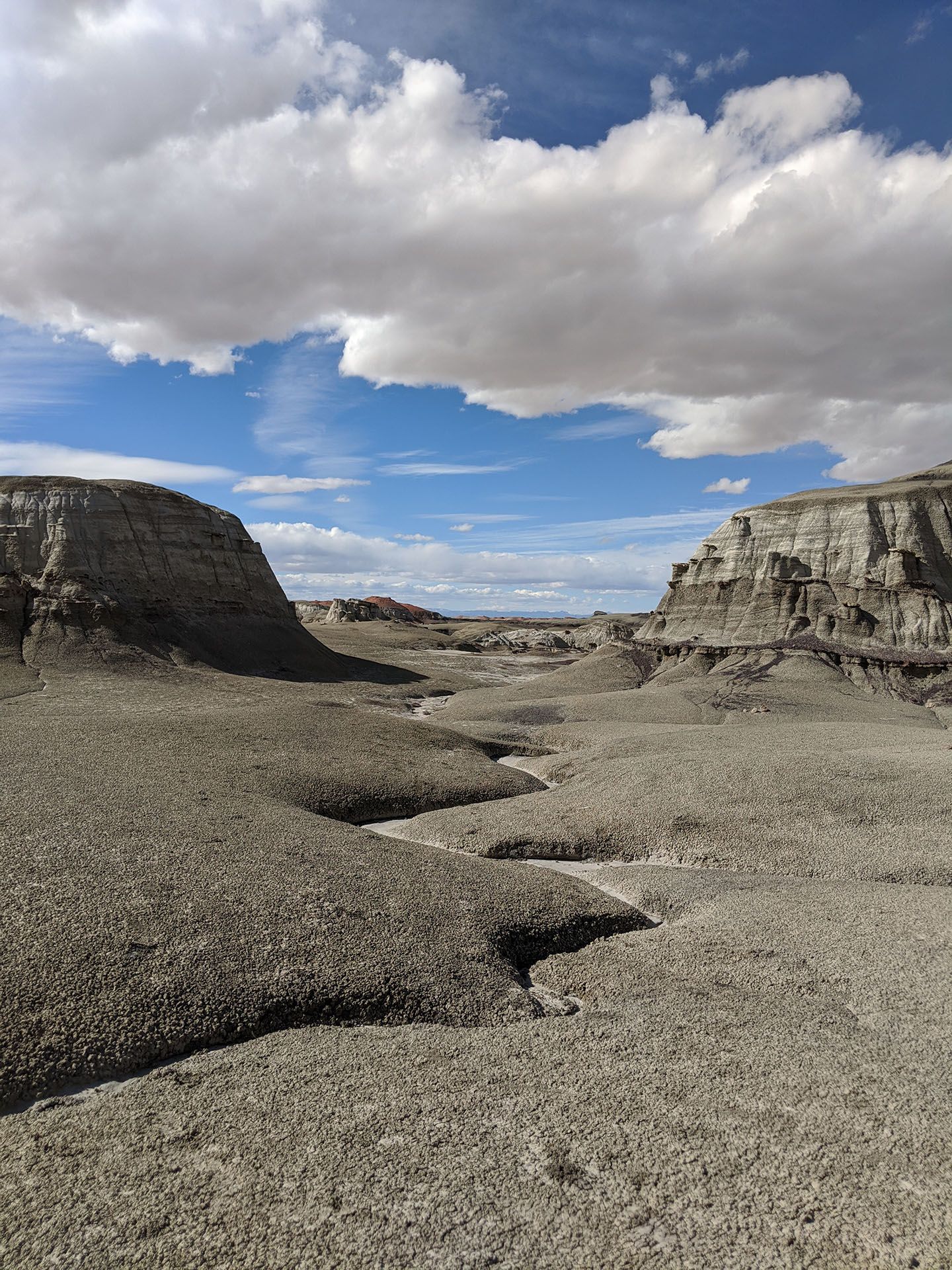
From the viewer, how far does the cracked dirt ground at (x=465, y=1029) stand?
4.24m

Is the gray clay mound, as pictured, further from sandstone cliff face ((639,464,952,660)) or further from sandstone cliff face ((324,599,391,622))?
sandstone cliff face ((324,599,391,622))

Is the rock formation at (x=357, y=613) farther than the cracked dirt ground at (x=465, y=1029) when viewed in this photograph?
Yes

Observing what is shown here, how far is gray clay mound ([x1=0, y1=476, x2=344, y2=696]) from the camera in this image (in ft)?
110

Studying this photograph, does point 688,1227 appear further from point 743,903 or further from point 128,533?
point 128,533

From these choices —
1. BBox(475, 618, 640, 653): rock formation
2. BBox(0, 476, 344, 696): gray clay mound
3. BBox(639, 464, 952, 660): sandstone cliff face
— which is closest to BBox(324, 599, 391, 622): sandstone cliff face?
BBox(475, 618, 640, 653): rock formation

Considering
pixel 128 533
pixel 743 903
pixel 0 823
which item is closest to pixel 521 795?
pixel 743 903

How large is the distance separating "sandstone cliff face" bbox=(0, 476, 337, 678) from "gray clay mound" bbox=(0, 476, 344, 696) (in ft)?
0.21

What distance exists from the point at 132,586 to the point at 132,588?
15 centimetres

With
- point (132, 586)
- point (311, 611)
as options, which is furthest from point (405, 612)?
point (132, 586)

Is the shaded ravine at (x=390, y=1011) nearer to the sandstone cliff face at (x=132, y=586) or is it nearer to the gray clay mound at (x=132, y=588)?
the gray clay mound at (x=132, y=588)

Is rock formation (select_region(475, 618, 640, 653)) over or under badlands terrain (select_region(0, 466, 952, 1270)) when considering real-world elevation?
over

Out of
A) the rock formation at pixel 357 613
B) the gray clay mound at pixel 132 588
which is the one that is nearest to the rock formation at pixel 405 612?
the rock formation at pixel 357 613

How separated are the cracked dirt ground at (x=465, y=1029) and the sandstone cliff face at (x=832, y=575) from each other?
23901mm

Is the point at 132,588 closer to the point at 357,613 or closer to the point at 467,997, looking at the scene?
the point at 467,997
